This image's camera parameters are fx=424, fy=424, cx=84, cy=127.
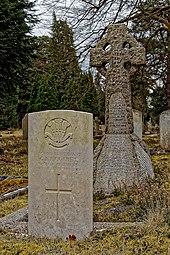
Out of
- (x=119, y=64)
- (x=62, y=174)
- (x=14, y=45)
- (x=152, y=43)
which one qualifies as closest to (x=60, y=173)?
(x=62, y=174)

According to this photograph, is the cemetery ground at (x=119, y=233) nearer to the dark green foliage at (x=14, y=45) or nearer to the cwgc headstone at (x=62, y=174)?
the cwgc headstone at (x=62, y=174)

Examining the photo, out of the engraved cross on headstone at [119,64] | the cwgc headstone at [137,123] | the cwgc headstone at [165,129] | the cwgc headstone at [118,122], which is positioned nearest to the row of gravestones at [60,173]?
the cwgc headstone at [118,122]

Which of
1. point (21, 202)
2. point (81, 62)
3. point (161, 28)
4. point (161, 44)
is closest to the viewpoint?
point (21, 202)

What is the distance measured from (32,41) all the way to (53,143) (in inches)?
545

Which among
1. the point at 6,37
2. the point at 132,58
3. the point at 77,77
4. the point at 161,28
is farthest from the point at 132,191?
the point at 161,28

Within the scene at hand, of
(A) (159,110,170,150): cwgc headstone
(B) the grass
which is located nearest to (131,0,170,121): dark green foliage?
(A) (159,110,170,150): cwgc headstone

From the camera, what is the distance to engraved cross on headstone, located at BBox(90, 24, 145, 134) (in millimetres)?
9055

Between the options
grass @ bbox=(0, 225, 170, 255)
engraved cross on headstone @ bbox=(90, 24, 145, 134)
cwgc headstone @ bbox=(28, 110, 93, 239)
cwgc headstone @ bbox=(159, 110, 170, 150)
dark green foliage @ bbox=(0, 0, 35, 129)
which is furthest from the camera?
cwgc headstone @ bbox=(159, 110, 170, 150)

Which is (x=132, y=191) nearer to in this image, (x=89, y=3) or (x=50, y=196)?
(x=50, y=196)

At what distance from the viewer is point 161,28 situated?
18.0 metres

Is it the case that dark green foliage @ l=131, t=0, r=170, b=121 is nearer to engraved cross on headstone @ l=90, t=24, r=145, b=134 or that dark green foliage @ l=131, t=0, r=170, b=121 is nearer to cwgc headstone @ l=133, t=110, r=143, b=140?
cwgc headstone @ l=133, t=110, r=143, b=140

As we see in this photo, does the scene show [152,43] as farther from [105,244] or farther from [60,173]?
[105,244]

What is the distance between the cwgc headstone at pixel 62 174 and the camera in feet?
16.3

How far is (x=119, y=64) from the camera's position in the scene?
9141 millimetres
